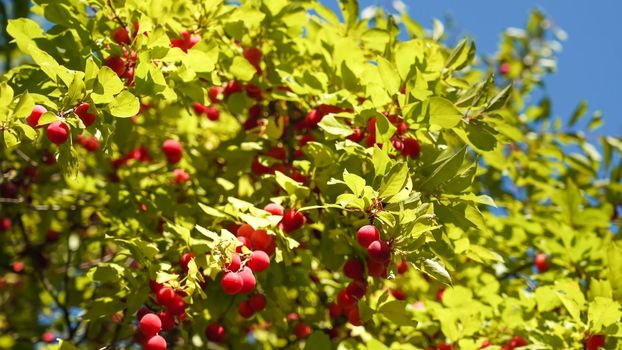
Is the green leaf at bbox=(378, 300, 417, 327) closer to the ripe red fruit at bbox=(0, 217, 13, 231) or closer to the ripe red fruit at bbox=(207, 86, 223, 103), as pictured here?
the ripe red fruit at bbox=(207, 86, 223, 103)

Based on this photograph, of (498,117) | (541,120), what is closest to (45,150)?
(498,117)

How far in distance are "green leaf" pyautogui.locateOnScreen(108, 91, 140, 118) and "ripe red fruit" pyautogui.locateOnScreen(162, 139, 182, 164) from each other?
45.7 inches

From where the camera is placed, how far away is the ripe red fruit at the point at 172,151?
9.50ft

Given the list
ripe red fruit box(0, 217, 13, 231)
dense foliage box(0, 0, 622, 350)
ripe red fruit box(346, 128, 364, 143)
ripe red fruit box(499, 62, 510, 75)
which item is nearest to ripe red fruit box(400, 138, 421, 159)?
dense foliage box(0, 0, 622, 350)

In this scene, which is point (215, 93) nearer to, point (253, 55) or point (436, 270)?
point (253, 55)

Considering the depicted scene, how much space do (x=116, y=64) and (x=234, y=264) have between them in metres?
0.72

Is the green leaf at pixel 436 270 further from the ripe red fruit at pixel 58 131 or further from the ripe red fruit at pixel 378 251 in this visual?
the ripe red fruit at pixel 58 131

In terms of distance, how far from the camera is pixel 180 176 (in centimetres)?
284

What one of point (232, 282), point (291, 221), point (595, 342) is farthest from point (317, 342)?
point (595, 342)

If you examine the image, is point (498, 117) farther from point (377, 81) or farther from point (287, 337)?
point (287, 337)

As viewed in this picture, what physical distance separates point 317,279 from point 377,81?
101cm

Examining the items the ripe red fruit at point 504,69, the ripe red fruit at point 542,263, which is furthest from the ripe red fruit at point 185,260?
the ripe red fruit at point 504,69

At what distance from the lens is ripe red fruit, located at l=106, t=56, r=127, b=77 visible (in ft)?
6.25

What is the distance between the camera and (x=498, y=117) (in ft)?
7.11
